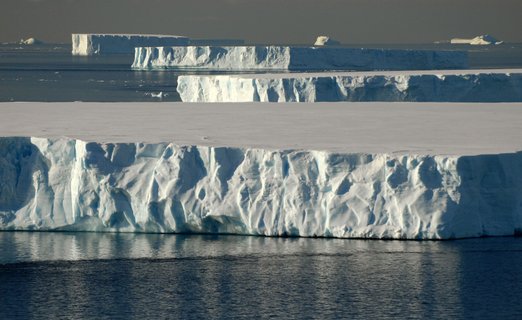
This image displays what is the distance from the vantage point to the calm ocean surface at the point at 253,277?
36.2 ft

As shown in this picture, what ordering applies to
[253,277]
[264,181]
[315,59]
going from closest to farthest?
[253,277], [264,181], [315,59]

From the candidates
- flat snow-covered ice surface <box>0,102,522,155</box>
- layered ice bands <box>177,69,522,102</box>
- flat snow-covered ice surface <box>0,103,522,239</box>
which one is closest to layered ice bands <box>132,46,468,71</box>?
layered ice bands <box>177,69,522,102</box>

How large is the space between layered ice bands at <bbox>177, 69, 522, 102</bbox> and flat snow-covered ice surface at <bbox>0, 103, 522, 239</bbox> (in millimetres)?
10592

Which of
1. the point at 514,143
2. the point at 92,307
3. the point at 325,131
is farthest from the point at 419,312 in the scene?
the point at 325,131

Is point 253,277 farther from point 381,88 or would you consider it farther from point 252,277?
point 381,88

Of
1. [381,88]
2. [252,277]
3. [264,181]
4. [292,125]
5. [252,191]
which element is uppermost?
[381,88]

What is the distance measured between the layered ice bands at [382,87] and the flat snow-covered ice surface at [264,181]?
10.6 m

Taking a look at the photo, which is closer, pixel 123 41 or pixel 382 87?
pixel 382 87

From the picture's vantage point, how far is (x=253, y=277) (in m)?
12.2

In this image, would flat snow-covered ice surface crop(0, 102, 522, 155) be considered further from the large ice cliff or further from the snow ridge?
the snow ridge

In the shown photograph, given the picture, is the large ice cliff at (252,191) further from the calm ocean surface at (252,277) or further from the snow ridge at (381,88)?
the snow ridge at (381,88)

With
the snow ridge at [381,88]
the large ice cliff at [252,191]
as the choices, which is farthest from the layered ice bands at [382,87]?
the large ice cliff at [252,191]

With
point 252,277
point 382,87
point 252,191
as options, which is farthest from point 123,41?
point 252,277

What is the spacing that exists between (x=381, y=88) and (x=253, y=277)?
50.0 ft
